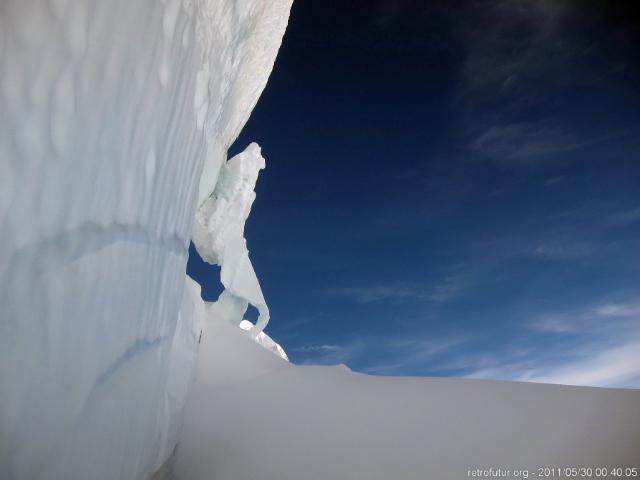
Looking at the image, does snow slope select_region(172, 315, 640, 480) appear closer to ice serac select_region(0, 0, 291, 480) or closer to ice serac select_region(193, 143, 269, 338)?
ice serac select_region(0, 0, 291, 480)

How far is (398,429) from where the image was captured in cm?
215

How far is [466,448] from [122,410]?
1.59 m

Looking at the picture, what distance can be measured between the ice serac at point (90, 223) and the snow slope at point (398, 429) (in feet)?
2.14

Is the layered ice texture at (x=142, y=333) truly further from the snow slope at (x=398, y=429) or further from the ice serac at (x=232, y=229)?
the ice serac at (x=232, y=229)

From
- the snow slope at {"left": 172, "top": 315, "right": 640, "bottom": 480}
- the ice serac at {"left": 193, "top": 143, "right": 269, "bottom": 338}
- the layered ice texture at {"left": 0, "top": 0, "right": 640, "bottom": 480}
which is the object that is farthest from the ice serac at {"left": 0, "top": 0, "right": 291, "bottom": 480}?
the ice serac at {"left": 193, "top": 143, "right": 269, "bottom": 338}

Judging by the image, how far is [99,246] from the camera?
1033 mm

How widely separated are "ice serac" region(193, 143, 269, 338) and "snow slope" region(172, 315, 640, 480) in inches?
158

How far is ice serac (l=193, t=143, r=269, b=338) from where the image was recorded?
6.72 metres

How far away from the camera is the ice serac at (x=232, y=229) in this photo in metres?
6.72

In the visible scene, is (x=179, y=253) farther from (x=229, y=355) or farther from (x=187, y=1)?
(x=229, y=355)

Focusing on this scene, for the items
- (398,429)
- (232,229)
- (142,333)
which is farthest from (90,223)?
(232,229)

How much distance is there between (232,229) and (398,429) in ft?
17.2

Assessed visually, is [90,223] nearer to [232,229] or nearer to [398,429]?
[398,429]

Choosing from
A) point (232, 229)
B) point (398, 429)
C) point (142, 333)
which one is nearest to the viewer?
point (142, 333)
